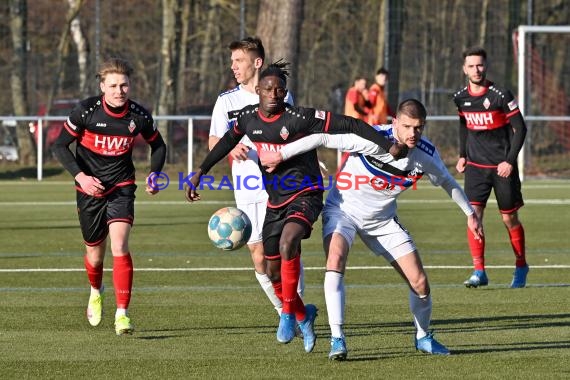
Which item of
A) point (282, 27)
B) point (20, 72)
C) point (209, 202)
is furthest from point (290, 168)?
point (20, 72)

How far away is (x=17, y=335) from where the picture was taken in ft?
28.8

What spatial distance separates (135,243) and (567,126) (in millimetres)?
13735

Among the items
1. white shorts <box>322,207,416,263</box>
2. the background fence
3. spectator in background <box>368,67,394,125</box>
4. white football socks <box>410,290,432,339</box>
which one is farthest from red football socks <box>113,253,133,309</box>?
the background fence

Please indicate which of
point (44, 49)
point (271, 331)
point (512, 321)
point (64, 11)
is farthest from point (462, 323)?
point (64, 11)

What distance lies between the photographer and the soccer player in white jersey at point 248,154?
29.9 ft

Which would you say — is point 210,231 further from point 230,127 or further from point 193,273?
point 193,273

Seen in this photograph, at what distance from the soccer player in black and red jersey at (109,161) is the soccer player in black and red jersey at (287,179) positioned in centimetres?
67

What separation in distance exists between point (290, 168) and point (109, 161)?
1440 millimetres

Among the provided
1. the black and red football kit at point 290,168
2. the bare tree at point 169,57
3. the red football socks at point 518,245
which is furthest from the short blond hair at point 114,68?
the bare tree at point 169,57

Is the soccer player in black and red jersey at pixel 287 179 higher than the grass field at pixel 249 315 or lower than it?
higher

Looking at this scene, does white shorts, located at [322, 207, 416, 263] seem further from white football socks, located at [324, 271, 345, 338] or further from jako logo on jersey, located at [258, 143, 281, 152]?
jako logo on jersey, located at [258, 143, 281, 152]

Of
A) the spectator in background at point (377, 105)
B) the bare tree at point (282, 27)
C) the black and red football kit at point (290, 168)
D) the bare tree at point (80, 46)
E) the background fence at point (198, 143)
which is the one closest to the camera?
the black and red football kit at point (290, 168)

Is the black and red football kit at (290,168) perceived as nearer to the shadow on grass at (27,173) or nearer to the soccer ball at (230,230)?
the soccer ball at (230,230)

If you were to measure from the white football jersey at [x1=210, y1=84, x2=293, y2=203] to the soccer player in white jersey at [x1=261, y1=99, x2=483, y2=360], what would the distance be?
0.94m
